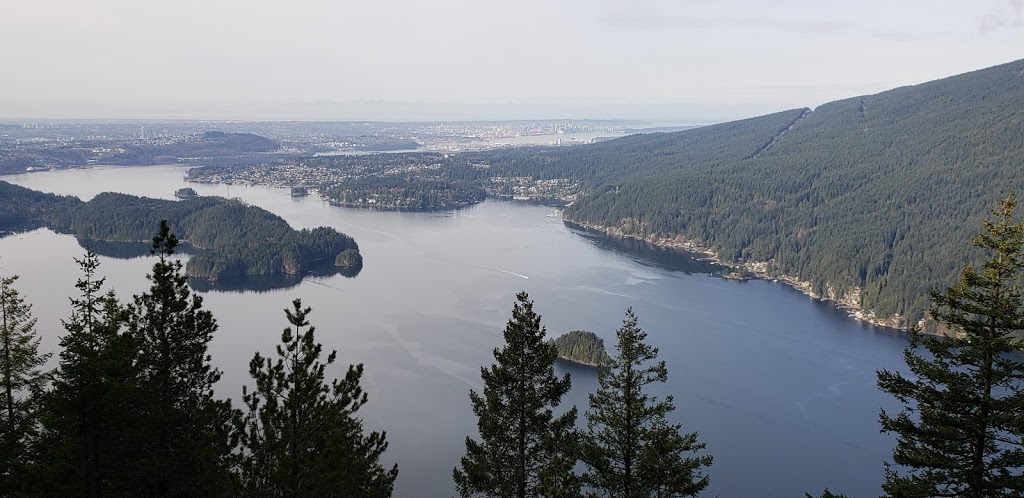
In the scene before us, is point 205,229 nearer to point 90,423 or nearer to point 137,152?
point 90,423

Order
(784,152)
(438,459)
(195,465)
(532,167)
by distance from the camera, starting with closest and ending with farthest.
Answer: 1. (195,465)
2. (438,459)
3. (784,152)
4. (532,167)

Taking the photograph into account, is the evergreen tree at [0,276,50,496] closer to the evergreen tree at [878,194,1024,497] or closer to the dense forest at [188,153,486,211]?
the evergreen tree at [878,194,1024,497]

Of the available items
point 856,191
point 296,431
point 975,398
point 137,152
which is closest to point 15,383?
point 296,431

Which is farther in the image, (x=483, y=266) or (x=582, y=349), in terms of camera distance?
(x=483, y=266)

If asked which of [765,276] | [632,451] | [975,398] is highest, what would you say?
[975,398]

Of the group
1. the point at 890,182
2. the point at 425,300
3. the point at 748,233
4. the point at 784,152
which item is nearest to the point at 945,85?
Result: the point at 784,152

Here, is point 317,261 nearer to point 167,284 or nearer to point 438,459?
point 438,459

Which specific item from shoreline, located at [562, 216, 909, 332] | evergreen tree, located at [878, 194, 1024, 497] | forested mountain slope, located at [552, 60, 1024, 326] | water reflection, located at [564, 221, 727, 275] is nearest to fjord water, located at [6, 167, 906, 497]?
water reflection, located at [564, 221, 727, 275]

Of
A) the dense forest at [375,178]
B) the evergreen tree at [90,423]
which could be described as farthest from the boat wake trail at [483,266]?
the evergreen tree at [90,423]
